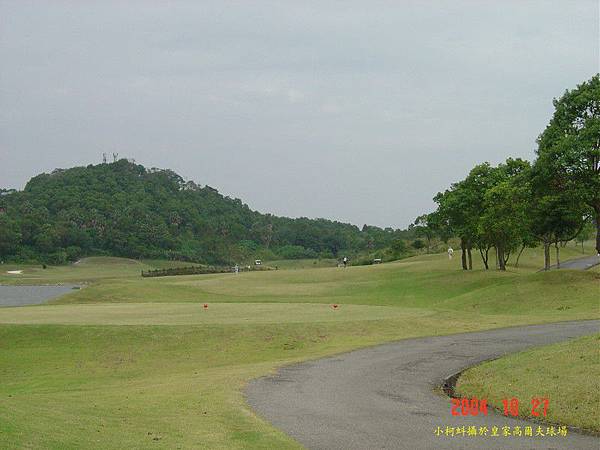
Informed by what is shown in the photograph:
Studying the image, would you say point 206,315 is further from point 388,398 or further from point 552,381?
point 552,381

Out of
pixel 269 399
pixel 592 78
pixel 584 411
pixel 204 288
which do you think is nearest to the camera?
pixel 584 411

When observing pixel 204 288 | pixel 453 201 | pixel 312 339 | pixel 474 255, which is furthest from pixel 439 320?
pixel 474 255

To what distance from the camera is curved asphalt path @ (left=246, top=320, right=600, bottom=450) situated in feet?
43.0

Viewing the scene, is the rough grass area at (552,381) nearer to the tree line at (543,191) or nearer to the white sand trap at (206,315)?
the white sand trap at (206,315)

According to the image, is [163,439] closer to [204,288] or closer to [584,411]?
[584,411]

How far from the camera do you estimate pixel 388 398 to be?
17.5 meters

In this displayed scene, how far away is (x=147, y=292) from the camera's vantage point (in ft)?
216

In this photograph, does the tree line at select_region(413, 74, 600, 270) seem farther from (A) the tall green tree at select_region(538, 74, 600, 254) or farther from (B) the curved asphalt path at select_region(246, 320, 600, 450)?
(B) the curved asphalt path at select_region(246, 320, 600, 450)

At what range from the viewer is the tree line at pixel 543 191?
4703 cm

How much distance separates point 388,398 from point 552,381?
3923mm

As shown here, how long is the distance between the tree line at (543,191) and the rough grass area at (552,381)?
28879mm

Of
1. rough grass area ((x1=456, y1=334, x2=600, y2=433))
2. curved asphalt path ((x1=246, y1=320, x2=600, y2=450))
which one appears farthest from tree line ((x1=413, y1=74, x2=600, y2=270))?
rough grass area ((x1=456, y1=334, x2=600, y2=433))

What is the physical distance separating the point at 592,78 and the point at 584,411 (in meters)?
40.0

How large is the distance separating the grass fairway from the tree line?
5055 millimetres
